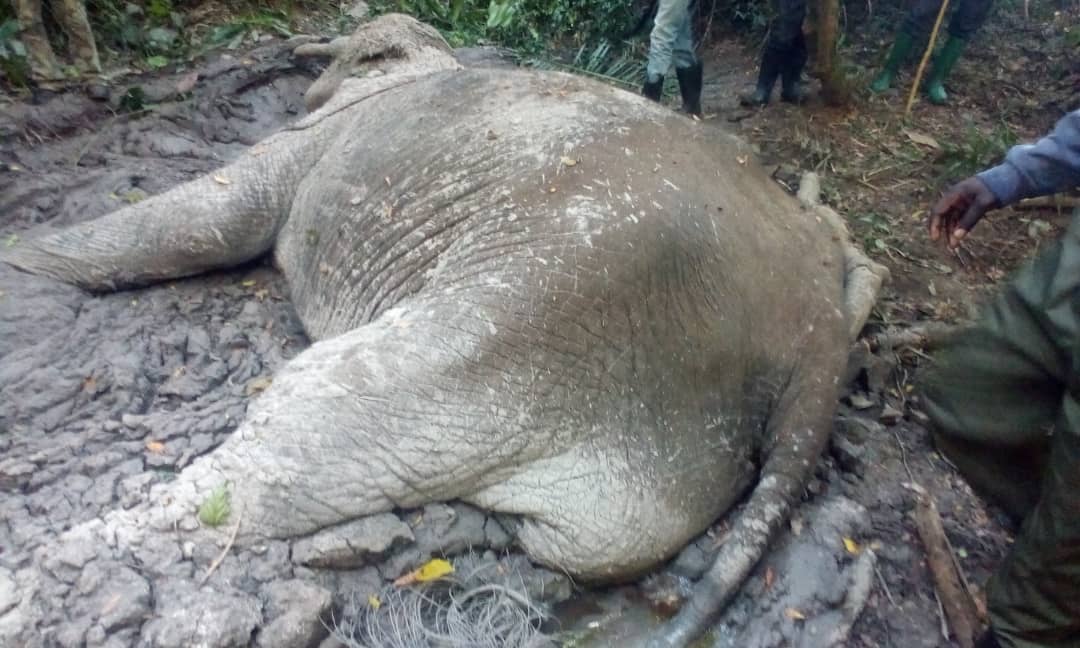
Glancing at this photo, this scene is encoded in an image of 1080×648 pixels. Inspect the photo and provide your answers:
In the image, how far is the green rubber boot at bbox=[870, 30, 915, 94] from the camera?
5961mm

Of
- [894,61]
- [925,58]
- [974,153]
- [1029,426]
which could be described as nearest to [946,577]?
[1029,426]

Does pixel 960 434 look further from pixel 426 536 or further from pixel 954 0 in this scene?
pixel 954 0

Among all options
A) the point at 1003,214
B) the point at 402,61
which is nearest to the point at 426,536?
the point at 402,61

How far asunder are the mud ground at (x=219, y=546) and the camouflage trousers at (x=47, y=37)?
1.56 metres

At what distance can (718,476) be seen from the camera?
2.77 m

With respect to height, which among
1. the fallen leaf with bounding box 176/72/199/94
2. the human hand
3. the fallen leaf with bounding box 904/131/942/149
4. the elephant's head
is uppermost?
the human hand

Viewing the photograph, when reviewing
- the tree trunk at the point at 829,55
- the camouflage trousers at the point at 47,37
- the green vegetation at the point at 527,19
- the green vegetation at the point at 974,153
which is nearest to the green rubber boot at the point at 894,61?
the tree trunk at the point at 829,55

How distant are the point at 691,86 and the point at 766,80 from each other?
23.7 inches

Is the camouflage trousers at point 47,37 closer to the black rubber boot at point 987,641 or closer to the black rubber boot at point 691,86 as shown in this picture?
A: the black rubber boot at point 691,86

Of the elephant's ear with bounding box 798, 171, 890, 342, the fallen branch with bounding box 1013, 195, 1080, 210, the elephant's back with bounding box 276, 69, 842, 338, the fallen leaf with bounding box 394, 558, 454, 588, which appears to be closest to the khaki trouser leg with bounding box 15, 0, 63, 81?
the elephant's back with bounding box 276, 69, 842, 338

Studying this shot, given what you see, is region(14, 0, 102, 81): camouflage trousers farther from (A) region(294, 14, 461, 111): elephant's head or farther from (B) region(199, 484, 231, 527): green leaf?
(B) region(199, 484, 231, 527): green leaf

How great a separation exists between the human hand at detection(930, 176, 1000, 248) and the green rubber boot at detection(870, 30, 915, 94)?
3.63 meters

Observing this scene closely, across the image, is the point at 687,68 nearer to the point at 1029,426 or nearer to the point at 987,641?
the point at 1029,426

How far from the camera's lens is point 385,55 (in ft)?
14.9
